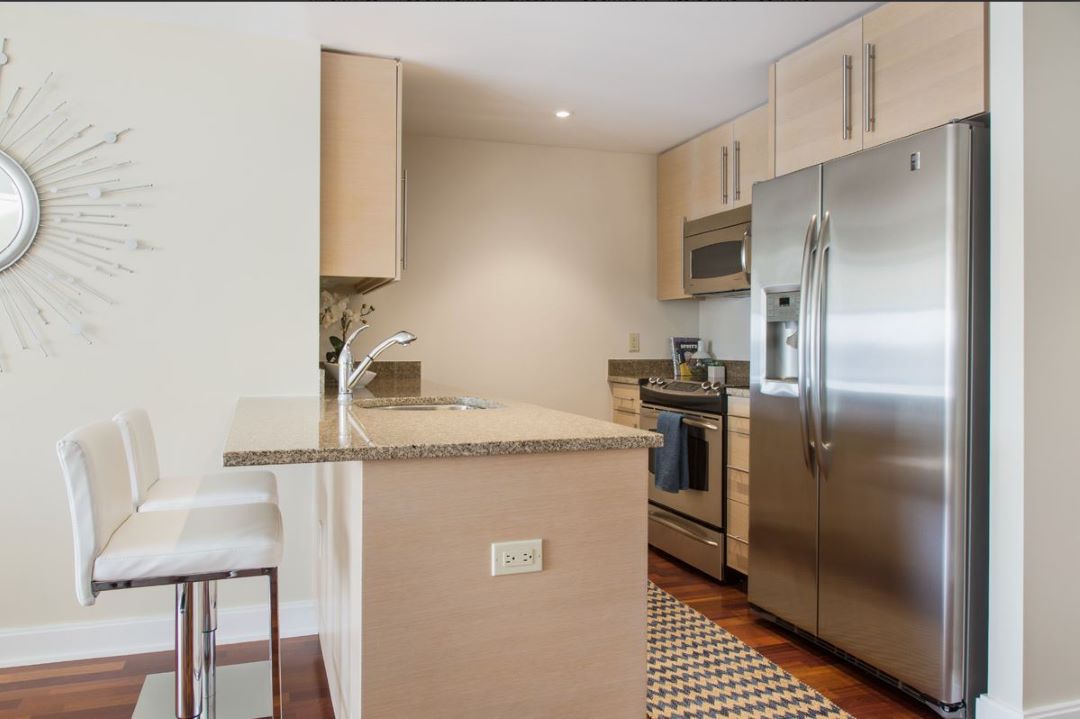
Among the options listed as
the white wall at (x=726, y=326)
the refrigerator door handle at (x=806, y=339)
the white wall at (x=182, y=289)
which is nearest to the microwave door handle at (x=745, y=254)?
the white wall at (x=726, y=326)

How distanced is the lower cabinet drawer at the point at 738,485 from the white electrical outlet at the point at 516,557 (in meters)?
1.73

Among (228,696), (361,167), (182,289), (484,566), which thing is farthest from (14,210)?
(484,566)

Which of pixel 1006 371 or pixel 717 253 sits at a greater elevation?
pixel 717 253

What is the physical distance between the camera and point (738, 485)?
10.4 feet

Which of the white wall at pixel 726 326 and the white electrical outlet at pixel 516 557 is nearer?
the white electrical outlet at pixel 516 557

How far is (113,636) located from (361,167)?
71.7 inches

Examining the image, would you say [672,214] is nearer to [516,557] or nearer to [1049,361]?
[1049,361]

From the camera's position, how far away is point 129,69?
97.7 inches

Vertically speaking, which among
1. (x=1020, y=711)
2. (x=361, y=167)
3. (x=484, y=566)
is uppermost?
(x=361, y=167)

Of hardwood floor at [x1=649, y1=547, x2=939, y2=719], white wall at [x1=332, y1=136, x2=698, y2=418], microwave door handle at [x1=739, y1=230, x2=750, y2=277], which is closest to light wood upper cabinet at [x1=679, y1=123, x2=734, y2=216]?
microwave door handle at [x1=739, y1=230, x2=750, y2=277]

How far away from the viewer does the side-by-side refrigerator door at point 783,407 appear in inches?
97.0

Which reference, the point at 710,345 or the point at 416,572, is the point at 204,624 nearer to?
the point at 416,572

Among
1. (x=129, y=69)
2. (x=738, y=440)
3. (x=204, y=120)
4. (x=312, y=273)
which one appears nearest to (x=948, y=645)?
(x=738, y=440)

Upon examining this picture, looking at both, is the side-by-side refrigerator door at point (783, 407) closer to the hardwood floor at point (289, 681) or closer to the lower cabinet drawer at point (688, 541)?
the hardwood floor at point (289, 681)
